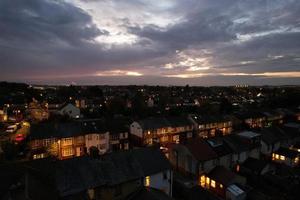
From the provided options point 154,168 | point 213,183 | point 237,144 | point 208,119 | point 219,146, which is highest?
point 154,168

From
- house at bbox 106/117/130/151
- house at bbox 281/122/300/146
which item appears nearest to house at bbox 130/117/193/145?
house at bbox 106/117/130/151

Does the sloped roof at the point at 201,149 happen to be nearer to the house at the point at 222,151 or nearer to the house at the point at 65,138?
the house at the point at 222,151

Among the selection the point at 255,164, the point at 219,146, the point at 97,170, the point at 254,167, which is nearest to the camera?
the point at 97,170

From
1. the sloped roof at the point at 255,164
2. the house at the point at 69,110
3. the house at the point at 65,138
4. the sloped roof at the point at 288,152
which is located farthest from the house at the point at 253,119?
the house at the point at 69,110

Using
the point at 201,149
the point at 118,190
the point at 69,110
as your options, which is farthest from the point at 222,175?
the point at 69,110

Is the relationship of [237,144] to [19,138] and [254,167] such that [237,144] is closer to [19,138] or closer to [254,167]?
[254,167]

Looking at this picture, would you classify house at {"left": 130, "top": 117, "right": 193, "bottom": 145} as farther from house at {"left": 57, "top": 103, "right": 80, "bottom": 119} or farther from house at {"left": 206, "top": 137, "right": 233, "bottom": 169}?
house at {"left": 57, "top": 103, "right": 80, "bottom": 119}

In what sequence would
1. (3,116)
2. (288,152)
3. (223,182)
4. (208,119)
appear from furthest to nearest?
(3,116)
(208,119)
(288,152)
(223,182)

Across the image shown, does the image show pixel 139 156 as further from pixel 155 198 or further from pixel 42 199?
pixel 42 199
